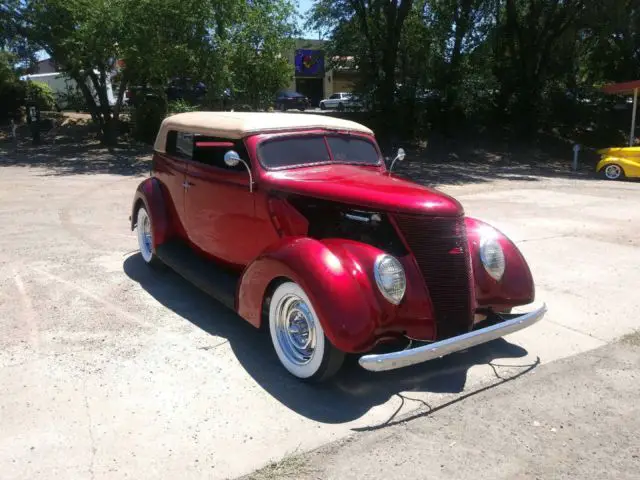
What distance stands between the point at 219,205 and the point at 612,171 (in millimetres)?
15500

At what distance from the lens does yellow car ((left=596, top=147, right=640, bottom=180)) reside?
1653cm

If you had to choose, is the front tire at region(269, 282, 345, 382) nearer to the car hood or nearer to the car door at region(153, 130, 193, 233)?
the car hood

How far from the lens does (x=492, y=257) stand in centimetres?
436

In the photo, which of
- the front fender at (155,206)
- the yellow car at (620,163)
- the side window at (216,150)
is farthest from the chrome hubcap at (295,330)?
the yellow car at (620,163)

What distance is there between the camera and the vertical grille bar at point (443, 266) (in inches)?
151

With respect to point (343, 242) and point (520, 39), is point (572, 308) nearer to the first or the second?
point (343, 242)

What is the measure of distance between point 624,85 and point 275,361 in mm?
19580

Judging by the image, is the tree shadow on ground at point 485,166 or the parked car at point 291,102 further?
the parked car at point 291,102

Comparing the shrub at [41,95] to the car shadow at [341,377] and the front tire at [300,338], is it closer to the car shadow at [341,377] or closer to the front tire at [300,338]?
the car shadow at [341,377]

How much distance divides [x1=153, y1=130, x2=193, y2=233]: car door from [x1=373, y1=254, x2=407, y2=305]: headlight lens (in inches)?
114

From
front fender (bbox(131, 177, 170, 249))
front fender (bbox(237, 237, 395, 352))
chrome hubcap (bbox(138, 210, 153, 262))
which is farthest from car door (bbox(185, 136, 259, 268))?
chrome hubcap (bbox(138, 210, 153, 262))

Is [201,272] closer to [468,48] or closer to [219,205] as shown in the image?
[219,205]

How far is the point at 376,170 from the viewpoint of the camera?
5.29 meters

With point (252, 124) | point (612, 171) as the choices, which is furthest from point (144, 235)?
point (612, 171)
